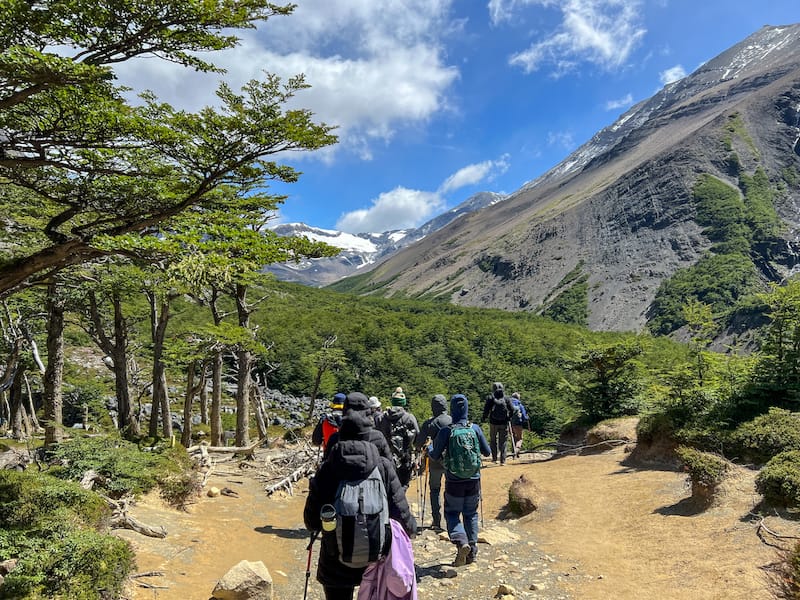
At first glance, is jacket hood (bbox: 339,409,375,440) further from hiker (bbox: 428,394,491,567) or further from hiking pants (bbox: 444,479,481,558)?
hiking pants (bbox: 444,479,481,558)

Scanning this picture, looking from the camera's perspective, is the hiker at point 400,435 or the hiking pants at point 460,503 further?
the hiker at point 400,435

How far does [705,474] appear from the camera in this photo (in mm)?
6957

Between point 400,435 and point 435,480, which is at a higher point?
point 400,435

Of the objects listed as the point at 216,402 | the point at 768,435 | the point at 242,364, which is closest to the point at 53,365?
the point at 242,364

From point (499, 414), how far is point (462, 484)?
22.0 ft

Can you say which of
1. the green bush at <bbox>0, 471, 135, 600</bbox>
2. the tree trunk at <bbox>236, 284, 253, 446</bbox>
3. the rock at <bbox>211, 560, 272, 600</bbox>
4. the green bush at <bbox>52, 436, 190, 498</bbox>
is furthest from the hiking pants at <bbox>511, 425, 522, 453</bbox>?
the green bush at <bbox>0, 471, 135, 600</bbox>

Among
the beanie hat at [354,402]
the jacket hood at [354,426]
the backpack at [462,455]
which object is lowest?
the backpack at [462,455]

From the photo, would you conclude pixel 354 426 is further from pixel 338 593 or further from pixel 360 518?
pixel 338 593

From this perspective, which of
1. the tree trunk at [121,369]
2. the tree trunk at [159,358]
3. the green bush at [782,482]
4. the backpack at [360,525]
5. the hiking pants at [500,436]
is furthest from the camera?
the tree trunk at [159,358]

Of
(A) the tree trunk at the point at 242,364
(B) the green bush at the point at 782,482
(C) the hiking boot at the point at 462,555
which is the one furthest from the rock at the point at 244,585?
(A) the tree trunk at the point at 242,364

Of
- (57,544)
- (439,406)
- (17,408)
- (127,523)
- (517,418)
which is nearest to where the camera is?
(57,544)

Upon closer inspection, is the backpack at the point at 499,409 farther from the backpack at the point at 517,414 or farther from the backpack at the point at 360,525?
the backpack at the point at 360,525

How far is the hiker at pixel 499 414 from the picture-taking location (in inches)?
482

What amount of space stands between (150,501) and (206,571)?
2.85 meters
